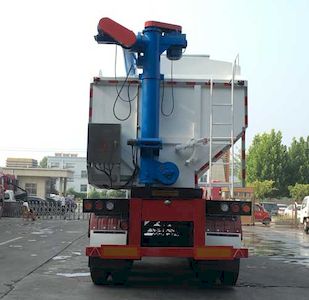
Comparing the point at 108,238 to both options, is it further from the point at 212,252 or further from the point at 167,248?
the point at 212,252

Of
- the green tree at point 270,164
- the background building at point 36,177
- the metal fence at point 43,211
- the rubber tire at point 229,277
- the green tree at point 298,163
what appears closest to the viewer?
the rubber tire at point 229,277

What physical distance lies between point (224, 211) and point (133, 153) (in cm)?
178

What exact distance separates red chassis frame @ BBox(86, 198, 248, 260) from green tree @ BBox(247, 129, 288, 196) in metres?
51.1

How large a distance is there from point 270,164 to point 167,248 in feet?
172

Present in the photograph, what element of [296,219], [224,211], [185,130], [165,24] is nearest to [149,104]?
[185,130]

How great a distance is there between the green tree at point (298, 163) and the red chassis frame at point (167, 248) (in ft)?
174

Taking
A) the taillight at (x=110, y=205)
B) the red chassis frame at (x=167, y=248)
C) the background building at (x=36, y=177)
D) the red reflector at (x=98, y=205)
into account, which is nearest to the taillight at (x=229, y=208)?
the red chassis frame at (x=167, y=248)

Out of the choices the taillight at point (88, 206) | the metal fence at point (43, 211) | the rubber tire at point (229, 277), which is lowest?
the rubber tire at point (229, 277)

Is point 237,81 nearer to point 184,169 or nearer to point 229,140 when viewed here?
point 229,140

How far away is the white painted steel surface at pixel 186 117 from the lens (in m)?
9.21

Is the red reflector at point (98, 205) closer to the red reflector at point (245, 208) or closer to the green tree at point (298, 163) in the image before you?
the red reflector at point (245, 208)

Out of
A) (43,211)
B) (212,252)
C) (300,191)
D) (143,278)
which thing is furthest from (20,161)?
(212,252)

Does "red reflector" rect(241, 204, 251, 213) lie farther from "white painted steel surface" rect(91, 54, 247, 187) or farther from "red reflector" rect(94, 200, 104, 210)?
"red reflector" rect(94, 200, 104, 210)

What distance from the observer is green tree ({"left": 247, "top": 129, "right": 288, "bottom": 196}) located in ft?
195
